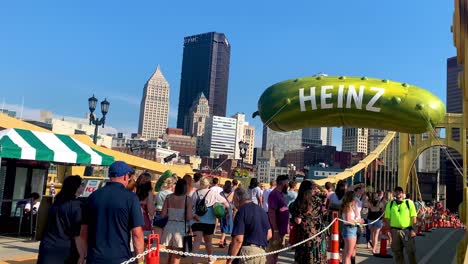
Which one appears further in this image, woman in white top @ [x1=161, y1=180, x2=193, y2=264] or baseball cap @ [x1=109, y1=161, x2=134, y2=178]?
woman in white top @ [x1=161, y1=180, x2=193, y2=264]

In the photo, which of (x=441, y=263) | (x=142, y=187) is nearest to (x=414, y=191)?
(x=441, y=263)

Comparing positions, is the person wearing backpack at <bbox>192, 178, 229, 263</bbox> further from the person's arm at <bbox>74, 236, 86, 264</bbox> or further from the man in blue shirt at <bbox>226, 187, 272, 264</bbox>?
the person's arm at <bbox>74, 236, 86, 264</bbox>

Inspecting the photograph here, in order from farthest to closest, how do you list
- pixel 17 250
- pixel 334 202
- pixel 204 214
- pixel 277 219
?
1. pixel 334 202
2. pixel 17 250
3. pixel 204 214
4. pixel 277 219

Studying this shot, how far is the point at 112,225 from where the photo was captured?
13.0ft

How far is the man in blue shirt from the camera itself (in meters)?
5.32

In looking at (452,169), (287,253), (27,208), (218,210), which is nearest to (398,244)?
(287,253)

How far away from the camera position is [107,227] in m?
3.98

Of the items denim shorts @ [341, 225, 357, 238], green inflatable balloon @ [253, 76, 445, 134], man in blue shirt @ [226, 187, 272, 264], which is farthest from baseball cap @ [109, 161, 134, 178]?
green inflatable balloon @ [253, 76, 445, 134]

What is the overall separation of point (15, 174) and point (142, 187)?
5.48 m

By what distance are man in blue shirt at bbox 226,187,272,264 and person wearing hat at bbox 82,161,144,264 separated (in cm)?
155

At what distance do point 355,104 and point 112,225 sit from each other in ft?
27.0

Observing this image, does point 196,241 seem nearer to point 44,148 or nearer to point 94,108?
point 44,148

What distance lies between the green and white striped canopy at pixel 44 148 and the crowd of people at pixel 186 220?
3097 mm

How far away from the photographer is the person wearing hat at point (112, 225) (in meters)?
3.97
